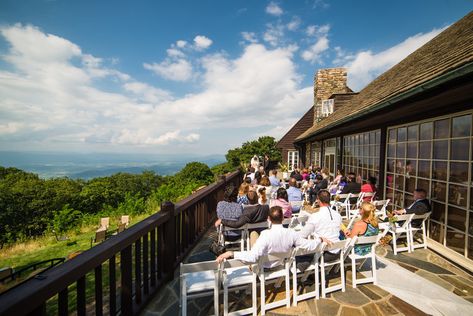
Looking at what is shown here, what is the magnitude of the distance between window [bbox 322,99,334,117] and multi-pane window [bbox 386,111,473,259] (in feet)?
26.7

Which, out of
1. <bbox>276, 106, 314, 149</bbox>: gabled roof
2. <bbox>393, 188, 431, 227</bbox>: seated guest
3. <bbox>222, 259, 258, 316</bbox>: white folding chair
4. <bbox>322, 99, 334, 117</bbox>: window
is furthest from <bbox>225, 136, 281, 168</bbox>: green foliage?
<bbox>222, 259, 258, 316</bbox>: white folding chair

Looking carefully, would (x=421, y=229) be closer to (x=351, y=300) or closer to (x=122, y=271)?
(x=351, y=300)

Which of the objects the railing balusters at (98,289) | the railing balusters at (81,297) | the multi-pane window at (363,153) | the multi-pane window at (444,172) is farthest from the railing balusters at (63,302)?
the multi-pane window at (363,153)

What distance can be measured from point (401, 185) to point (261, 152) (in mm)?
26595

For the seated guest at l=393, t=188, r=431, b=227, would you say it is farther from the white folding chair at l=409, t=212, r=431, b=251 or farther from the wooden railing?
the wooden railing

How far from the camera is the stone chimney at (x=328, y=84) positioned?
46.0 ft

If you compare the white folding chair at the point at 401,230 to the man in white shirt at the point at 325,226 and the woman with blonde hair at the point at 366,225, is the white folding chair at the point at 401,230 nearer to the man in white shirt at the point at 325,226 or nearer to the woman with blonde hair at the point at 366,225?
the woman with blonde hair at the point at 366,225

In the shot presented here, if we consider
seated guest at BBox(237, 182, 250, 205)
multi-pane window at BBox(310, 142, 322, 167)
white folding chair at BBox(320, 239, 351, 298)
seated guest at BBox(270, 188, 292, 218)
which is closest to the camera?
white folding chair at BBox(320, 239, 351, 298)

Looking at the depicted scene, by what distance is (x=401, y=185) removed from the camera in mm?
5289

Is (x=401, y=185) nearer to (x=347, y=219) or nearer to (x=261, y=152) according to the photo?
(x=347, y=219)

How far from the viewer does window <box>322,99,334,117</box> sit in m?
13.0

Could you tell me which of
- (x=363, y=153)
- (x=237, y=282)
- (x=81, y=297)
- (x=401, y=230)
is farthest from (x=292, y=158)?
(x=81, y=297)

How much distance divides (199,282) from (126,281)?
2.36 feet

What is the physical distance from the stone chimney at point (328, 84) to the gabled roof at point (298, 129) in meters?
6.56
